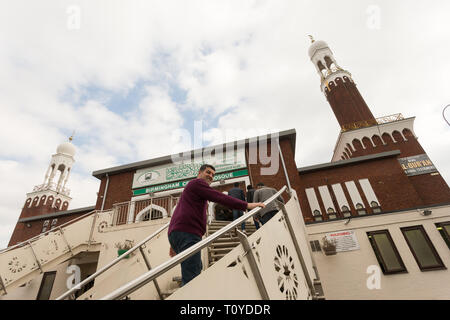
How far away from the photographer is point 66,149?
31641 millimetres

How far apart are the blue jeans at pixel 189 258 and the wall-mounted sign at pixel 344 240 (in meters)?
8.26

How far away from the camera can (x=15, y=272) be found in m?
6.90

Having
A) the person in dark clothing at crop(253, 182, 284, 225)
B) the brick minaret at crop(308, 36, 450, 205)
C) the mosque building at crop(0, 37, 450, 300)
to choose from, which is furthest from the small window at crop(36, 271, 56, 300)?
the brick minaret at crop(308, 36, 450, 205)

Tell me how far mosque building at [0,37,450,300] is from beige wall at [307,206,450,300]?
34 mm

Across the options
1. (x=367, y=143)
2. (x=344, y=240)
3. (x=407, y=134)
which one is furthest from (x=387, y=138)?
(x=344, y=240)

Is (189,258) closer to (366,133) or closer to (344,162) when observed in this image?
(344,162)

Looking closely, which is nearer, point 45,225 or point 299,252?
point 299,252

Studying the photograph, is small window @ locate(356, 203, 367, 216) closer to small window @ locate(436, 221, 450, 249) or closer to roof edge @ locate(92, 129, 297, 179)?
small window @ locate(436, 221, 450, 249)

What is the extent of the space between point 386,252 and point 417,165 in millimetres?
9316

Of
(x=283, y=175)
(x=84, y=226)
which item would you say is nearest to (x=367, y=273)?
(x=283, y=175)

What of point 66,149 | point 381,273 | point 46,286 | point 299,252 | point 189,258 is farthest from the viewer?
point 66,149

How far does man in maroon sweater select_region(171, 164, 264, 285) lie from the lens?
2.28 meters

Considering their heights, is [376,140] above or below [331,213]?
above
